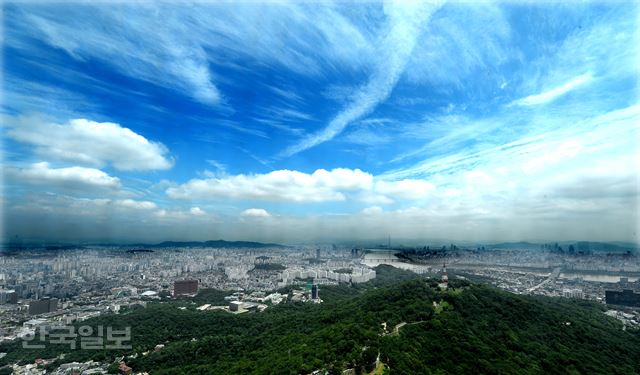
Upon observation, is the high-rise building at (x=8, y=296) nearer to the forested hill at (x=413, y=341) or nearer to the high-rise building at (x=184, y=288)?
the forested hill at (x=413, y=341)

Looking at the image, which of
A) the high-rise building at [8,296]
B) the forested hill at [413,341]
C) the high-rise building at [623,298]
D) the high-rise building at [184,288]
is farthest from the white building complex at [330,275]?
the high-rise building at [8,296]

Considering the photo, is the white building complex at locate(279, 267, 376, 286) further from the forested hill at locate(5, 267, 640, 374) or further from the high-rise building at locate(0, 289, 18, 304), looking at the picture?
the high-rise building at locate(0, 289, 18, 304)

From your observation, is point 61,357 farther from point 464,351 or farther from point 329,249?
point 329,249

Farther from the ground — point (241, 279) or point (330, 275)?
point (330, 275)

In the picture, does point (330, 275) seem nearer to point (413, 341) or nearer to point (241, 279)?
point (241, 279)

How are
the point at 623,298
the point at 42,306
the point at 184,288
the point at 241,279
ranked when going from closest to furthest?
the point at 42,306 < the point at 623,298 < the point at 184,288 < the point at 241,279

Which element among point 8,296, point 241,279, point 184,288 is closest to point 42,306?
point 8,296

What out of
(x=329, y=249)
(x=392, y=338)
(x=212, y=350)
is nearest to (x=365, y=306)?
(x=392, y=338)

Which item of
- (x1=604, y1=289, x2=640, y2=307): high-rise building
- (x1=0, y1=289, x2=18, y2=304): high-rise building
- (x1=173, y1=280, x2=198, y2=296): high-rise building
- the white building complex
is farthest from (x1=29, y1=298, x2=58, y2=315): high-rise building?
(x1=604, y1=289, x2=640, y2=307): high-rise building

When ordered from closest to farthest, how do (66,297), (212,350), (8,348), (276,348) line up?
(276,348) < (212,350) < (8,348) < (66,297)
